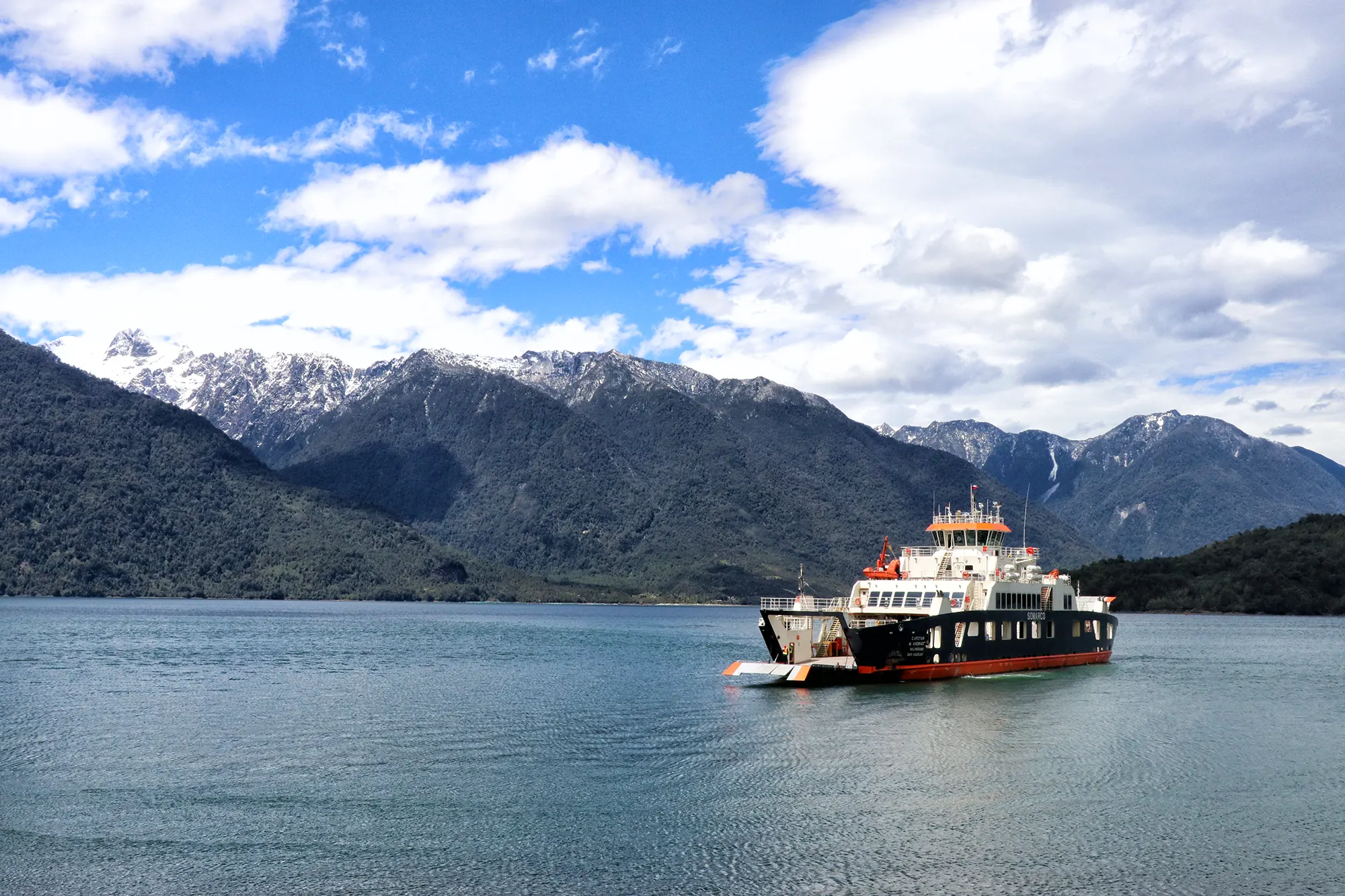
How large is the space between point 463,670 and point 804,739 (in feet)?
158

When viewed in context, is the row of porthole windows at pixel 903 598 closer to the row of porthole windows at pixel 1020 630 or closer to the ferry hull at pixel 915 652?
the ferry hull at pixel 915 652

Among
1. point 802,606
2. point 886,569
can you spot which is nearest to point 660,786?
point 802,606

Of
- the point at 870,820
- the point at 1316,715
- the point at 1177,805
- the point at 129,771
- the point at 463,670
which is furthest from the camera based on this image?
the point at 463,670

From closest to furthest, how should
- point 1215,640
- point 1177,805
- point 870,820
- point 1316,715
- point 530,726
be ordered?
point 870,820 < point 1177,805 < point 530,726 < point 1316,715 < point 1215,640

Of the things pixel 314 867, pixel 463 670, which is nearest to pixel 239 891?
pixel 314 867

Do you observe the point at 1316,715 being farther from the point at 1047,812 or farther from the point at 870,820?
the point at 870,820

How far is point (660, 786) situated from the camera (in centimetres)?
4562

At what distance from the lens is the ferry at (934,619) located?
80438mm

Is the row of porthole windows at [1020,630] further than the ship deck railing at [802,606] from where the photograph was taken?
Yes

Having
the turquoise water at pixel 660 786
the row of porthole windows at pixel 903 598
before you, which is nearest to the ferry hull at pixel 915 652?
the row of porthole windows at pixel 903 598

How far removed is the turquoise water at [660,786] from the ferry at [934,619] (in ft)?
8.17

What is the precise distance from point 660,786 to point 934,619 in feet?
136

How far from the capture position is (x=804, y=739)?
2245 inches

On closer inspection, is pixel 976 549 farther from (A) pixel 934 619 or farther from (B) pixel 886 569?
(A) pixel 934 619
